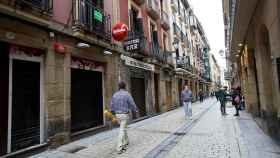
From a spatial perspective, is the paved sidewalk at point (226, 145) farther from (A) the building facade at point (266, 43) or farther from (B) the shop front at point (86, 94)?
(B) the shop front at point (86, 94)

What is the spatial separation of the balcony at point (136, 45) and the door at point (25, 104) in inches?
192

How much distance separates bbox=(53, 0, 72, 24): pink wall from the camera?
655 centimetres

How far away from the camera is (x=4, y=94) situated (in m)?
5.04

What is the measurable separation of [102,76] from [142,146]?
13.5 ft

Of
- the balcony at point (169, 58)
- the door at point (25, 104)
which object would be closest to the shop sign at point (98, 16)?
the door at point (25, 104)

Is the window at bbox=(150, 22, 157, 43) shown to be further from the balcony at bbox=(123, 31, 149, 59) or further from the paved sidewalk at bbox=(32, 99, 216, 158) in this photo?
the paved sidewalk at bbox=(32, 99, 216, 158)

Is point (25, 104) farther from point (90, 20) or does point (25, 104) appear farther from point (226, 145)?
point (226, 145)

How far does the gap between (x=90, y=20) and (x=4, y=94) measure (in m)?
4.04

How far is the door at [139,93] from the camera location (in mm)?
11814

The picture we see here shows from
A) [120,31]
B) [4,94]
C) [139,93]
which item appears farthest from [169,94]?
[4,94]

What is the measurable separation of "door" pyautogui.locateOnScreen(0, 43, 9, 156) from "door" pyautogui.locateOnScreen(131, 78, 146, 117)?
7.08 metres

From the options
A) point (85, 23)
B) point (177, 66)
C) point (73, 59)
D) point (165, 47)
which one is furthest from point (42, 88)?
point (177, 66)

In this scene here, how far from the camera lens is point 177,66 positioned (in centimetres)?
1950

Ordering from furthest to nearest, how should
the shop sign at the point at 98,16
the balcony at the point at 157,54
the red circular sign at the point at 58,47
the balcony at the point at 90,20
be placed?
the balcony at the point at 157,54
the shop sign at the point at 98,16
the balcony at the point at 90,20
the red circular sign at the point at 58,47
